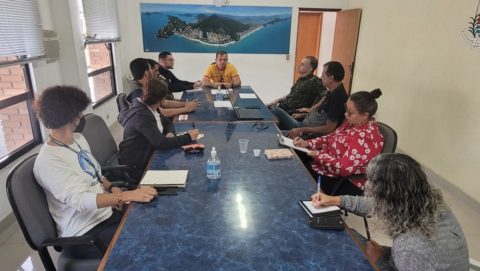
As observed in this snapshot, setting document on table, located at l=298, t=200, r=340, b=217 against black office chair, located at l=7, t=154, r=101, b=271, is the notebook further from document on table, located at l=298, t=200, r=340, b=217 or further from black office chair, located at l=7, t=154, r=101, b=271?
black office chair, located at l=7, t=154, r=101, b=271

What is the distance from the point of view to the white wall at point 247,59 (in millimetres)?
5719

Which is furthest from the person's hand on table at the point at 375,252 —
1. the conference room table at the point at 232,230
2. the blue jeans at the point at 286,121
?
the blue jeans at the point at 286,121

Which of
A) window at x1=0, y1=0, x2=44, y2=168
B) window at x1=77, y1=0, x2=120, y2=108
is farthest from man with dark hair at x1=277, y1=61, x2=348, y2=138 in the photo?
window at x1=77, y1=0, x2=120, y2=108

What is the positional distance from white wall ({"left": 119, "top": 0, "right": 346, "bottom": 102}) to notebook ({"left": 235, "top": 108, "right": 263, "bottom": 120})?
3.24 m

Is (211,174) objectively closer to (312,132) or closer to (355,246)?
(355,246)

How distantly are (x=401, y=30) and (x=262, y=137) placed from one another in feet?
9.67

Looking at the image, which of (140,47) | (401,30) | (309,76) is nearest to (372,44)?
(401,30)

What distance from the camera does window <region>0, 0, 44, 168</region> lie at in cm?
252

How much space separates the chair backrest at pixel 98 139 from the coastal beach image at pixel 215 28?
12.7 feet

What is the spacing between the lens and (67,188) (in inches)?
52.9

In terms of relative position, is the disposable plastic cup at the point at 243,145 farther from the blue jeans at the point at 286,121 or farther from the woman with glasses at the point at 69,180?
the blue jeans at the point at 286,121

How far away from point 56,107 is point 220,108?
6.26 feet

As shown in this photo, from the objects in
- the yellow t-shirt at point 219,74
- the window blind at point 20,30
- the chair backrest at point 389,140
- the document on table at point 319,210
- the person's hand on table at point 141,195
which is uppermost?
the window blind at point 20,30

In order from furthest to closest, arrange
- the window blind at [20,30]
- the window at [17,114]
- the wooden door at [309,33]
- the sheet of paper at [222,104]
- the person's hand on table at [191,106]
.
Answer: the wooden door at [309,33] < the sheet of paper at [222,104] < the person's hand on table at [191,106] < the window at [17,114] < the window blind at [20,30]
